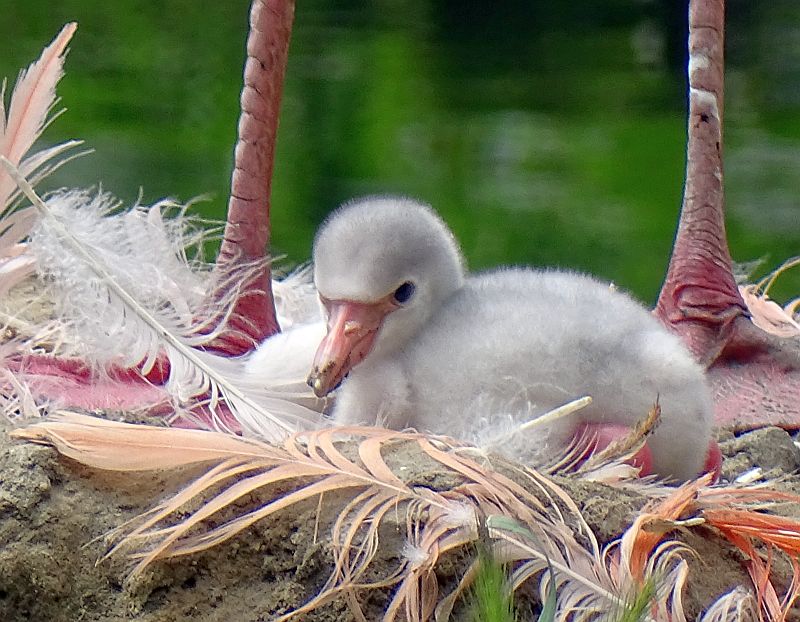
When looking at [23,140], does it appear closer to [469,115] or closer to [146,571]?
[146,571]

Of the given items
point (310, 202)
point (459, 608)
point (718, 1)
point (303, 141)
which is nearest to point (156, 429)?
point (459, 608)

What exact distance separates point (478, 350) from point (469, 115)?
3981mm

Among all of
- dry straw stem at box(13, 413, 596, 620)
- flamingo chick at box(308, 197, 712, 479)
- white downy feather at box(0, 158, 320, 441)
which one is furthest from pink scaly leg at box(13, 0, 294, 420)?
dry straw stem at box(13, 413, 596, 620)

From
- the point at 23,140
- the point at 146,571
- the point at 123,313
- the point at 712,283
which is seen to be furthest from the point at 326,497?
the point at 712,283

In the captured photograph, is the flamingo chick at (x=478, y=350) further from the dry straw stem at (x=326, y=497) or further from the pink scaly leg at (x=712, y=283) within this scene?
the pink scaly leg at (x=712, y=283)

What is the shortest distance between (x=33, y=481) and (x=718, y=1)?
3.34ft

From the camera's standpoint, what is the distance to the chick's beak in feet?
3.53

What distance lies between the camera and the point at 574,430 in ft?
3.36

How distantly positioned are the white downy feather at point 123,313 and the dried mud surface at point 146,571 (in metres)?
0.27

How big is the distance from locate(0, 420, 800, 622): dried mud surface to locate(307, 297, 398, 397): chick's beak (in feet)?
0.67

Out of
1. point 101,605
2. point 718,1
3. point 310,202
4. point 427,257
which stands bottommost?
point 310,202

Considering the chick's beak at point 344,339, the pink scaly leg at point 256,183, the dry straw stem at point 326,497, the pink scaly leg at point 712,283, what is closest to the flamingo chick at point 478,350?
the chick's beak at point 344,339

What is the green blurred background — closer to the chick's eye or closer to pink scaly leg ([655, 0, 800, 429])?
pink scaly leg ([655, 0, 800, 429])

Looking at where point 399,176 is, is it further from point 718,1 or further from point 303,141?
point 718,1
